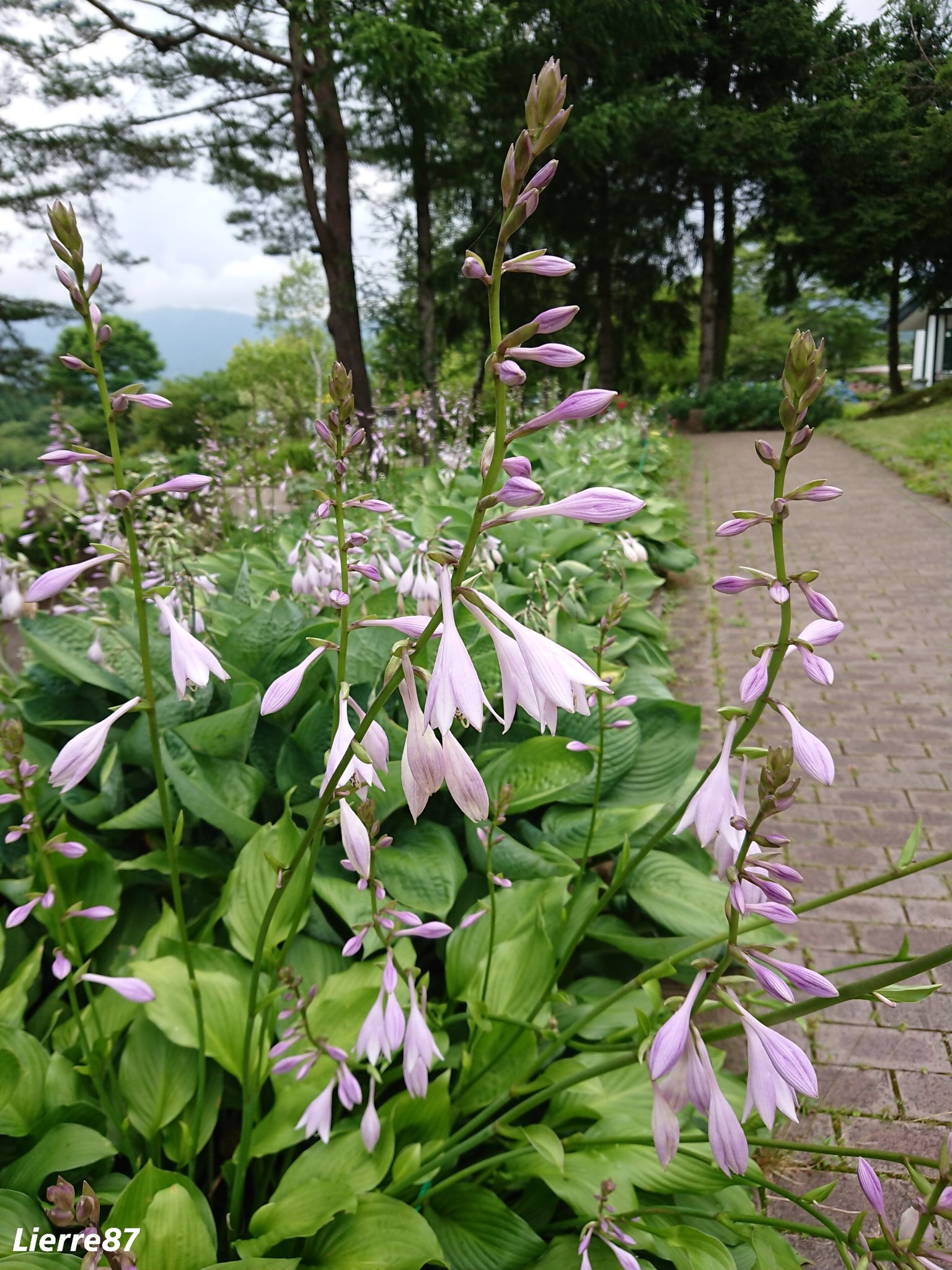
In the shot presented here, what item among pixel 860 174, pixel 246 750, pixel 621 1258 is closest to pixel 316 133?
pixel 860 174

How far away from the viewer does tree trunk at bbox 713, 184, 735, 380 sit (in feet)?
58.5

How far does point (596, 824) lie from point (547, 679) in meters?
1.57

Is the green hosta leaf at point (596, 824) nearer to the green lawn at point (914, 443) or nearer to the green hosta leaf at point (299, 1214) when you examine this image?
the green hosta leaf at point (299, 1214)

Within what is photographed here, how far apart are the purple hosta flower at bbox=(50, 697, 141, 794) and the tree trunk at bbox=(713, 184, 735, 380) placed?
19095 mm

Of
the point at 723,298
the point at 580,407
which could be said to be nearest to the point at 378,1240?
the point at 580,407

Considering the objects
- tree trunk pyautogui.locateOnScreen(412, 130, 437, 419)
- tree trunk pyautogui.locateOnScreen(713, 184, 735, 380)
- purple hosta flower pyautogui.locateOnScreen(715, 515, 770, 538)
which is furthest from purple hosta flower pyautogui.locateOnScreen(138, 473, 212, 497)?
tree trunk pyautogui.locateOnScreen(713, 184, 735, 380)

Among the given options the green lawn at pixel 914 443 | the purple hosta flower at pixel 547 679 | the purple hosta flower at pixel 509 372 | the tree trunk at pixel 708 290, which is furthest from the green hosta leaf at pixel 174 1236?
the tree trunk at pixel 708 290

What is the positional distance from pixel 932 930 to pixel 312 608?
2.43 meters

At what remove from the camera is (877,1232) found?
5.23 ft

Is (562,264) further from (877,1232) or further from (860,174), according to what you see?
(860,174)

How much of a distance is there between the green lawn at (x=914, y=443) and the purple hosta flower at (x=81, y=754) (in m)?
9.75

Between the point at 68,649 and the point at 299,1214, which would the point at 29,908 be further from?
the point at 68,649

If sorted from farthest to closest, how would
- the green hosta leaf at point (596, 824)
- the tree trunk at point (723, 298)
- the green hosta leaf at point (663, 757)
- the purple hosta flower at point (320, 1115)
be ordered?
the tree trunk at point (723, 298) < the green hosta leaf at point (663, 757) < the green hosta leaf at point (596, 824) < the purple hosta flower at point (320, 1115)

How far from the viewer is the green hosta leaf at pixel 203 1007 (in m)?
1.53
